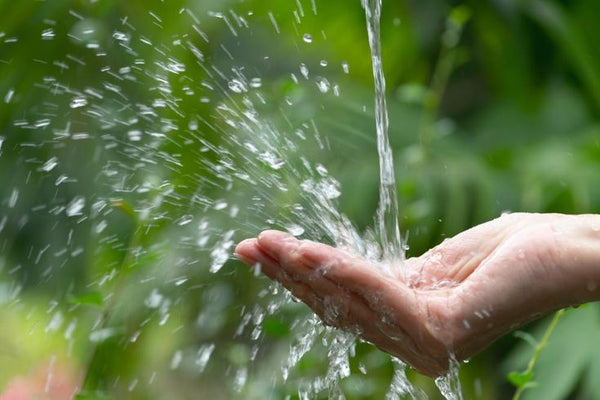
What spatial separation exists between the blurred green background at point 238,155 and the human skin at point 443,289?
22.9 inches

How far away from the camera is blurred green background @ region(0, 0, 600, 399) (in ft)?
7.07

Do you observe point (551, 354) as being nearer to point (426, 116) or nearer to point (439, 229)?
point (439, 229)

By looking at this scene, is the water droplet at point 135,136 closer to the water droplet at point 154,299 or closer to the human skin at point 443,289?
the water droplet at point 154,299

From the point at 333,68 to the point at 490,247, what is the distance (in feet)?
4.39

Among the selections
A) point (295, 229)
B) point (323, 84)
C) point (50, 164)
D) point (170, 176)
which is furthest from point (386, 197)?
point (50, 164)

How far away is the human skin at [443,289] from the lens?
1.26 metres

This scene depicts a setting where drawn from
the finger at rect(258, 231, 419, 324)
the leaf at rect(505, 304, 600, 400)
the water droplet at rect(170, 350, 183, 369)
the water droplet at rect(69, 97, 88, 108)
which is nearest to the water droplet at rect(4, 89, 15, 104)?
Result: the water droplet at rect(69, 97, 88, 108)

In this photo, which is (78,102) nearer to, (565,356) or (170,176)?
(170,176)

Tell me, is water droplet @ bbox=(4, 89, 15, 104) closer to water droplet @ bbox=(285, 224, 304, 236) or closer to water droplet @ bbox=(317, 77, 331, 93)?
water droplet @ bbox=(317, 77, 331, 93)

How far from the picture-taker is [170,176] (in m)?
2.33

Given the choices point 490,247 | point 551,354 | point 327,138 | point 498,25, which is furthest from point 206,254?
point 498,25

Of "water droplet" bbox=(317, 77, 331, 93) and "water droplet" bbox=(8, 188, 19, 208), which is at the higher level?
"water droplet" bbox=(317, 77, 331, 93)

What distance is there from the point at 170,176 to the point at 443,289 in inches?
41.3

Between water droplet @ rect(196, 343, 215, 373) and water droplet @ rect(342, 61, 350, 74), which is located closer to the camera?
water droplet @ rect(196, 343, 215, 373)
